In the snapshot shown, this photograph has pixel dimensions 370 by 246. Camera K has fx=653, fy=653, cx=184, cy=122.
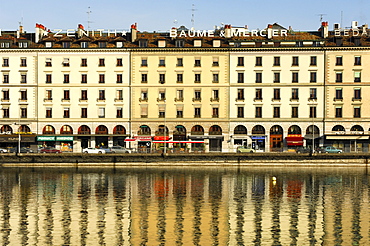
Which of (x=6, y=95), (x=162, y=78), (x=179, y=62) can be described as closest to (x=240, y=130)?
(x=179, y=62)

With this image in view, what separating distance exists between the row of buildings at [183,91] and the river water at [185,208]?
2534cm

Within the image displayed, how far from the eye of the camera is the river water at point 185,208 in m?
50.1

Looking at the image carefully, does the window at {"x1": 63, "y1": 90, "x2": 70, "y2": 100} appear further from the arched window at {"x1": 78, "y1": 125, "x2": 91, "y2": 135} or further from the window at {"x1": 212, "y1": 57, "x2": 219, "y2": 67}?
the window at {"x1": 212, "y1": 57, "x2": 219, "y2": 67}

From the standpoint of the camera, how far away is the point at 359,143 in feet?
392

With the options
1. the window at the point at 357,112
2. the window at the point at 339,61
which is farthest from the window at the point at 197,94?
the window at the point at 357,112

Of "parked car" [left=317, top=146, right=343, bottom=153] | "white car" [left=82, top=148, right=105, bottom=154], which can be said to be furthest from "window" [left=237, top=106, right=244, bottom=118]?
"white car" [left=82, top=148, right=105, bottom=154]

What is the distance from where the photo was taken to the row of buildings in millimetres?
120312

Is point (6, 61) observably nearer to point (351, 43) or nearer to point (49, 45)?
point (49, 45)

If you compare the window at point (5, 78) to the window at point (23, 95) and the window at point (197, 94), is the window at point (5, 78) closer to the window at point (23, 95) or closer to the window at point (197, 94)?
the window at point (23, 95)

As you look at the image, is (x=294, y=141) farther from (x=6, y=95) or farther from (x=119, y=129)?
(x=6, y=95)

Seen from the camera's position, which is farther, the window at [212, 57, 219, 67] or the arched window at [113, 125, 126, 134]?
the arched window at [113, 125, 126, 134]

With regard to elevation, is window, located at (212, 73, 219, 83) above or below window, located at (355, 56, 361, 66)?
below

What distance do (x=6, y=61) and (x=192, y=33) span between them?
1402 inches

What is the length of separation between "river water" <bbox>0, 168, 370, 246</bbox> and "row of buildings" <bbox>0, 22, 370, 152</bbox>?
998 inches
